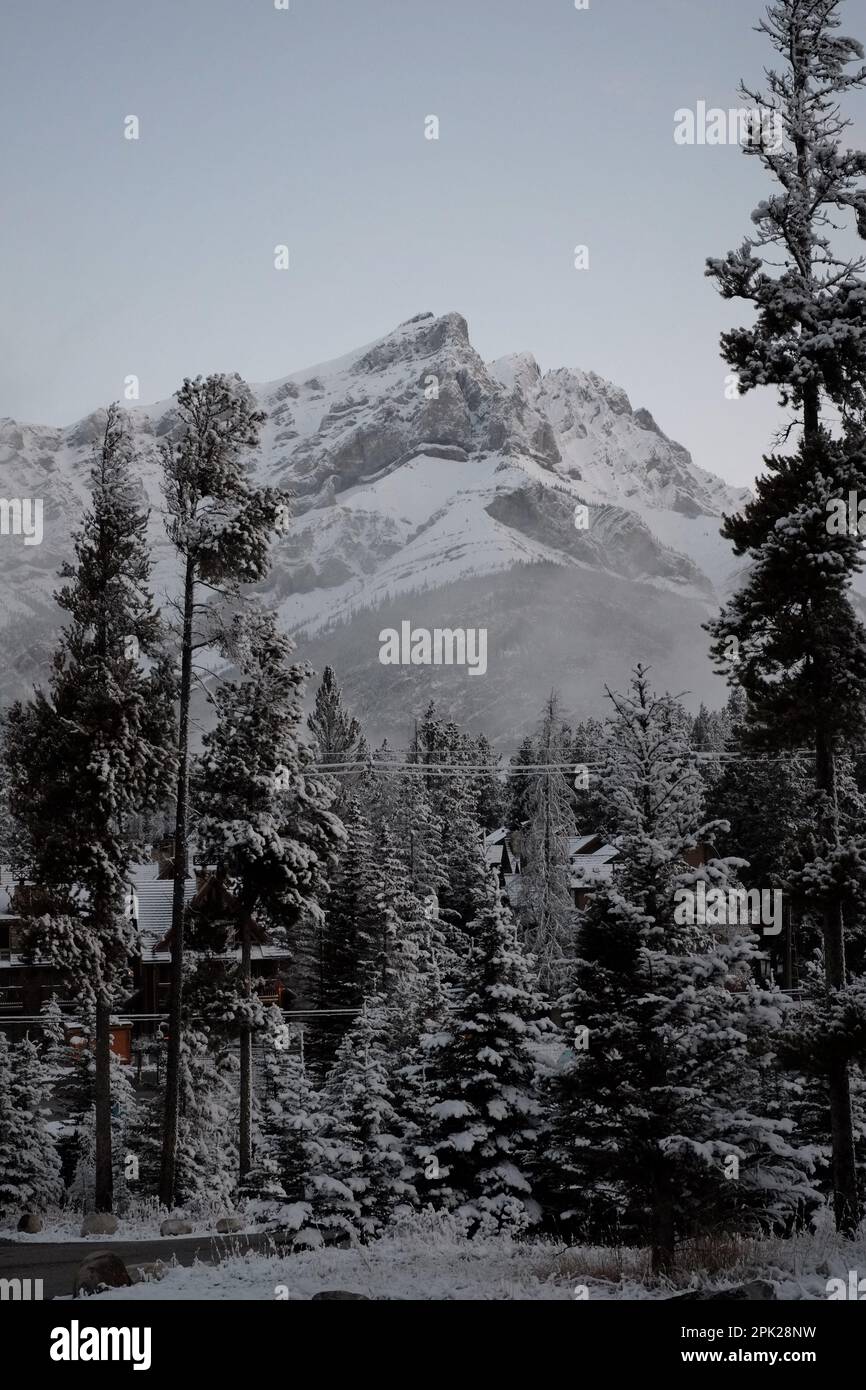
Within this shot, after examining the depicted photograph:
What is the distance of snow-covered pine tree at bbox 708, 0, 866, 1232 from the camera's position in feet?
52.7

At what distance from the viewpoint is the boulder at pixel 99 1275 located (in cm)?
1375

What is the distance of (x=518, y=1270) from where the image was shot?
13805 mm

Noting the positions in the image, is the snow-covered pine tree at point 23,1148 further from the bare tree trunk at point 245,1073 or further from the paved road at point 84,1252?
the paved road at point 84,1252

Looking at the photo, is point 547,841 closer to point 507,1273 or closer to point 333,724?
point 507,1273

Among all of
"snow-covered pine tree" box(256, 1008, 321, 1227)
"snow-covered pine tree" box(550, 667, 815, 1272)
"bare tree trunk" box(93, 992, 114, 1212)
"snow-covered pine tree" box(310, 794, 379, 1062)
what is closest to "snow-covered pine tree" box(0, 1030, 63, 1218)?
"bare tree trunk" box(93, 992, 114, 1212)

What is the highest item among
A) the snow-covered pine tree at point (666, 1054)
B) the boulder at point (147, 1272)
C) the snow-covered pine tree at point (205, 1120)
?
the snow-covered pine tree at point (666, 1054)

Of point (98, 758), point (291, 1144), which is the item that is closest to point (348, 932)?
point (98, 758)

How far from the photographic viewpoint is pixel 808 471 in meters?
16.6

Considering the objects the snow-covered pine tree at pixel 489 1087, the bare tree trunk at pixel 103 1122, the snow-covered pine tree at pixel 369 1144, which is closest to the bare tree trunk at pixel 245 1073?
the bare tree trunk at pixel 103 1122

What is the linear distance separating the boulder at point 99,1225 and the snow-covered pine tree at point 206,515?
2878 millimetres

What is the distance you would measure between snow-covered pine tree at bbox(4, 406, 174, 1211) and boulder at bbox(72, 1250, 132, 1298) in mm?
9266

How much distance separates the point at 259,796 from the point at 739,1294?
16.2 m
